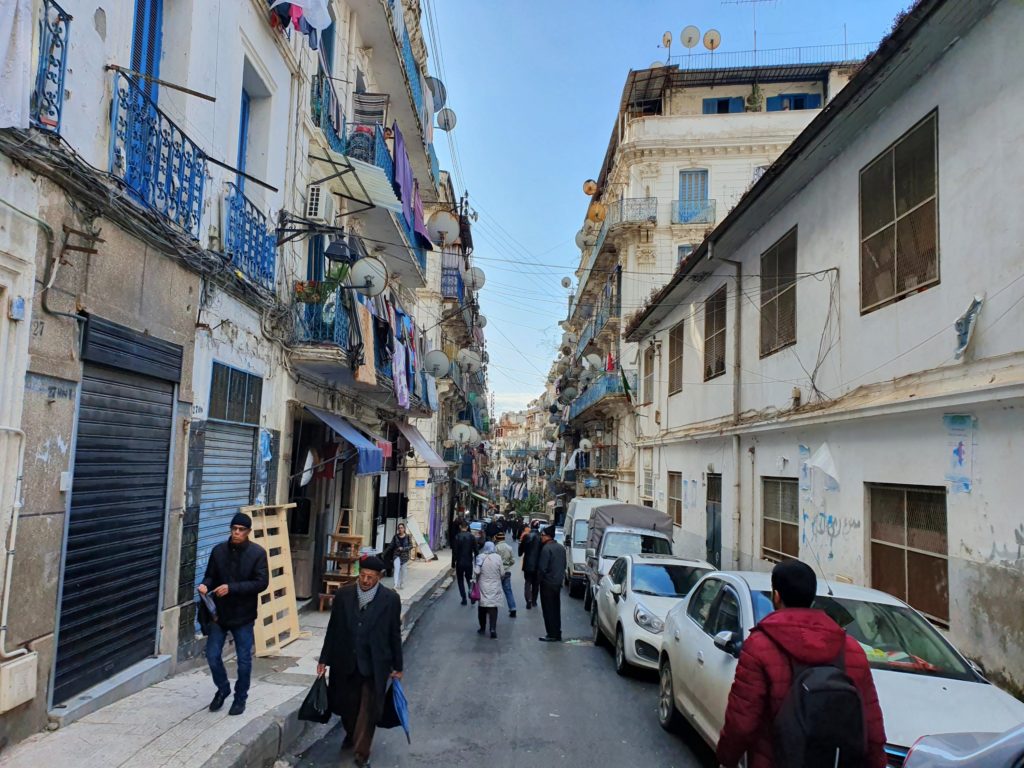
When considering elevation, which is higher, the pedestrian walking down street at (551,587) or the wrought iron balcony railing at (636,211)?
the wrought iron balcony railing at (636,211)

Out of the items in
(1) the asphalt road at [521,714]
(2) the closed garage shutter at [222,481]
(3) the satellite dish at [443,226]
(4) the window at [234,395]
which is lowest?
(1) the asphalt road at [521,714]

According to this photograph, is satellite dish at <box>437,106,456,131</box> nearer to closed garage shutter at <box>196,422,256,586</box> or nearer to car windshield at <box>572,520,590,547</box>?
car windshield at <box>572,520,590,547</box>

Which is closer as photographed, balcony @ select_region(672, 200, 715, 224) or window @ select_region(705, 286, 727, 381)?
window @ select_region(705, 286, 727, 381)

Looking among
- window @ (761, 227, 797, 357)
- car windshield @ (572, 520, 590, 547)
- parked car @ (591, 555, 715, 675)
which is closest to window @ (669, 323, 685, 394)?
car windshield @ (572, 520, 590, 547)

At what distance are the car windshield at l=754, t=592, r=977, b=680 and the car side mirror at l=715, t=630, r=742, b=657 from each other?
1.84 feet

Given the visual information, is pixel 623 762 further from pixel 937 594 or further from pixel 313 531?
pixel 313 531

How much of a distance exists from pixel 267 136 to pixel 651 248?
69.9ft

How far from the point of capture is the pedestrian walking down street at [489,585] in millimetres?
11469

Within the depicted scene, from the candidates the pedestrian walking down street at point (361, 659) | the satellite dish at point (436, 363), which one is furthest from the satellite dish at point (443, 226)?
the pedestrian walking down street at point (361, 659)

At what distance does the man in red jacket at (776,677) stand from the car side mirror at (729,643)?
172 cm

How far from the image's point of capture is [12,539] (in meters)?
4.98

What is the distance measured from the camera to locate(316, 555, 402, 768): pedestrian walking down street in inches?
220

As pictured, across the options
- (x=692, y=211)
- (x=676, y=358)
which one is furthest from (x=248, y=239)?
(x=692, y=211)

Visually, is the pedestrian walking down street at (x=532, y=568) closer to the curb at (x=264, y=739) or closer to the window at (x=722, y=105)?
the curb at (x=264, y=739)
